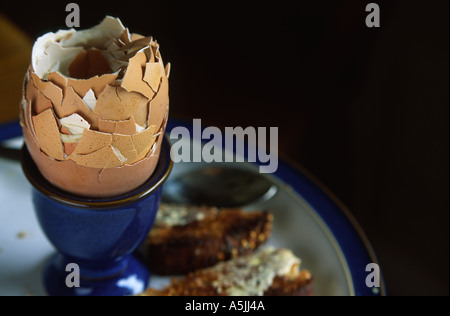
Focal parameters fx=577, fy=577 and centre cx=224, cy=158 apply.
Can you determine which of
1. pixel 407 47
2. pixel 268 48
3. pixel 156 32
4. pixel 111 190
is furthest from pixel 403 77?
pixel 111 190

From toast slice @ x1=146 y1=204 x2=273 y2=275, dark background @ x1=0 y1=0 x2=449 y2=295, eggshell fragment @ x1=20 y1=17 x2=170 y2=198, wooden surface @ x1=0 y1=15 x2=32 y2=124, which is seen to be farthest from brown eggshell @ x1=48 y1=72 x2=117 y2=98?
dark background @ x1=0 y1=0 x2=449 y2=295

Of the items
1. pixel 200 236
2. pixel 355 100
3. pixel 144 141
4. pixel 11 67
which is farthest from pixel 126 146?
pixel 355 100

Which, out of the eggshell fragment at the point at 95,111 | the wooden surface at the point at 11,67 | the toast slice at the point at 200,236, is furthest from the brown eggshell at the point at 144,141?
the wooden surface at the point at 11,67

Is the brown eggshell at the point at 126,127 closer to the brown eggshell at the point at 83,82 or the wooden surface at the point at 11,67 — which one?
the brown eggshell at the point at 83,82

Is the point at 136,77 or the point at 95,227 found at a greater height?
the point at 136,77

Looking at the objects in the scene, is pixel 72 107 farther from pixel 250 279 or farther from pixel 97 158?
pixel 250 279

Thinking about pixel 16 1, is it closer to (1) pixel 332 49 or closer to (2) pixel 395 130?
(1) pixel 332 49
